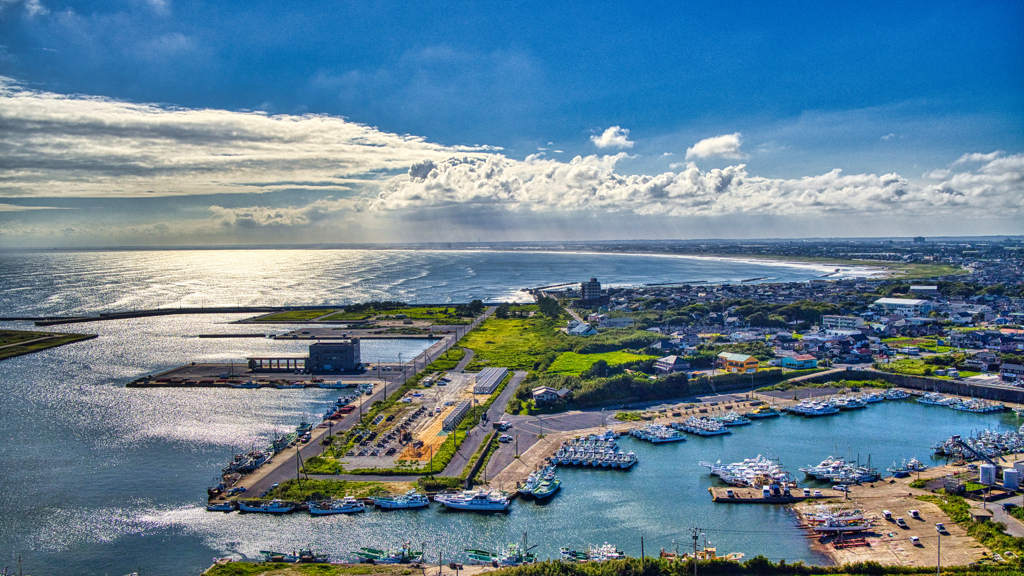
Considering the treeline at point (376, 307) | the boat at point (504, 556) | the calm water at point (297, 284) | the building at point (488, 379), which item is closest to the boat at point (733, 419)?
the building at point (488, 379)

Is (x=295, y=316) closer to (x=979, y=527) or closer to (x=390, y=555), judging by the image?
(x=390, y=555)

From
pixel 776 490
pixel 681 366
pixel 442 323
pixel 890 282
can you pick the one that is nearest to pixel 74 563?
pixel 776 490

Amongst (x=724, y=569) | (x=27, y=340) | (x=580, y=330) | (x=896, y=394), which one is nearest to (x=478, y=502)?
(x=724, y=569)

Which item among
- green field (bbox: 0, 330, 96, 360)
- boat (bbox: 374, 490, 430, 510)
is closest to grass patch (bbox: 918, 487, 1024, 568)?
boat (bbox: 374, 490, 430, 510)

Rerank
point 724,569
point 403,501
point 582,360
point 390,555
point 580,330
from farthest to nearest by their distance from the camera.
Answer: point 580,330 → point 582,360 → point 403,501 → point 390,555 → point 724,569

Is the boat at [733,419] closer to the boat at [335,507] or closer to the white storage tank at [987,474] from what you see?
the white storage tank at [987,474]

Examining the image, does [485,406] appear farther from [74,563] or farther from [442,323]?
[442,323]
